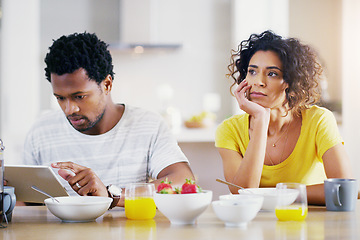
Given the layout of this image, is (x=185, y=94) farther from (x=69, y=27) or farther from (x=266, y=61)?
(x=266, y=61)

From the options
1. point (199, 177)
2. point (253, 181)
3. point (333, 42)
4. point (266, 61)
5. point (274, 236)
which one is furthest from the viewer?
point (333, 42)

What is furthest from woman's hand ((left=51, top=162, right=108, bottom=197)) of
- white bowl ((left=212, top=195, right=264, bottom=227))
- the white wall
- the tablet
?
the white wall

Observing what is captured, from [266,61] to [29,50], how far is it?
322 cm

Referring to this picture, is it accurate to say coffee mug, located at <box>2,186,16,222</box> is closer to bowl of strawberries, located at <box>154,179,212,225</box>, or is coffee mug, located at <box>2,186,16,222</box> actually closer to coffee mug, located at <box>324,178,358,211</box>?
bowl of strawberries, located at <box>154,179,212,225</box>

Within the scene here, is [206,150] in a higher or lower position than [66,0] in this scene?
lower

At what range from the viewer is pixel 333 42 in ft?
18.4

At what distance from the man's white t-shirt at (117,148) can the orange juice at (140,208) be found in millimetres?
542

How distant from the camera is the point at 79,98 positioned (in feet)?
6.79

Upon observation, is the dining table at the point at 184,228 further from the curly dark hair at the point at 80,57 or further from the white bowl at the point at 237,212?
the curly dark hair at the point at 80,57

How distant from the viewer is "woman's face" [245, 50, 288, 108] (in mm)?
2209

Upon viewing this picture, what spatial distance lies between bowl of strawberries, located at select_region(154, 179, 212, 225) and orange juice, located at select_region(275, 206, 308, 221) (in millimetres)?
219

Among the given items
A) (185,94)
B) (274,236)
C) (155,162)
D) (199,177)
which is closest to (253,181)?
(155,162)

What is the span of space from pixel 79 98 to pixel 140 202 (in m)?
0.67

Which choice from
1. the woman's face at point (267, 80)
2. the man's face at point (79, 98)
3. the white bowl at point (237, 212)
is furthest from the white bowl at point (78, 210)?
the woman's face at point (267, 80)
